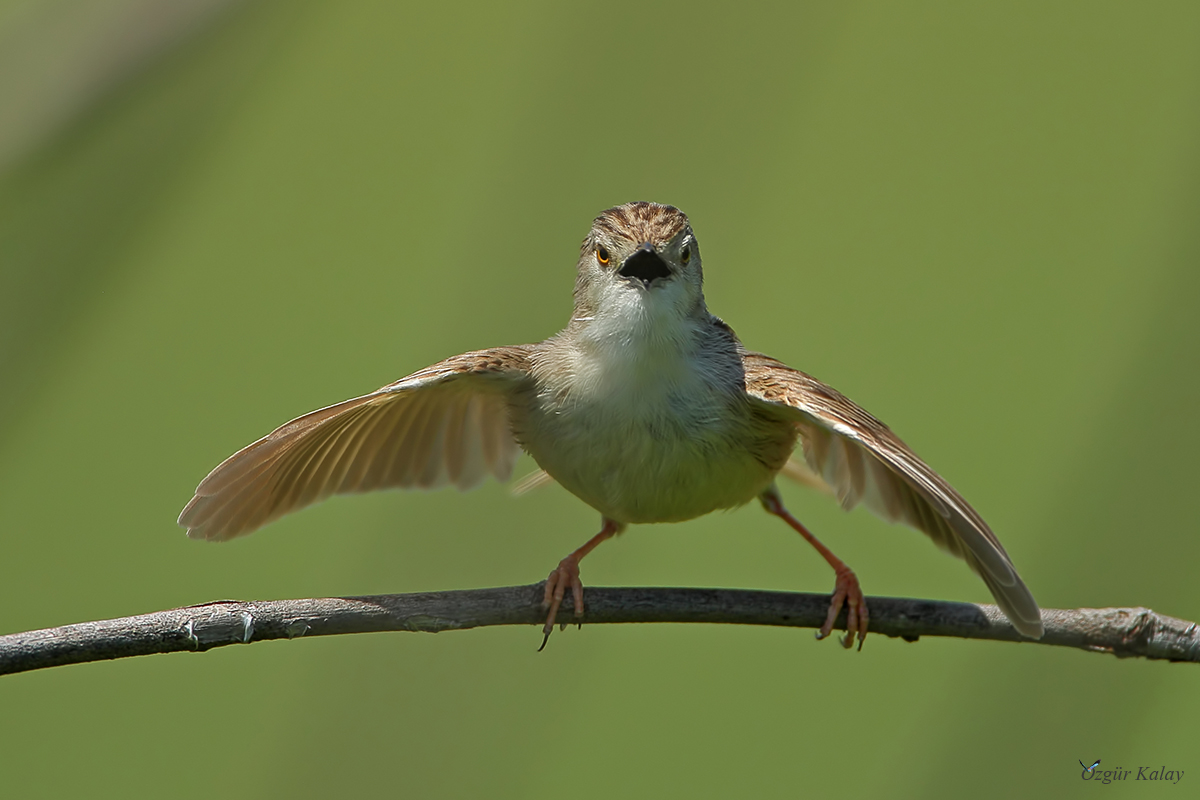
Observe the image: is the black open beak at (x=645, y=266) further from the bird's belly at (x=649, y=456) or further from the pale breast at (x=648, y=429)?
the bird's belly at (x=649, y=456)

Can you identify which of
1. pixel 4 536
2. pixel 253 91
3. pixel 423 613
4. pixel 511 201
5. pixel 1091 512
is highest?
pixel 253 91

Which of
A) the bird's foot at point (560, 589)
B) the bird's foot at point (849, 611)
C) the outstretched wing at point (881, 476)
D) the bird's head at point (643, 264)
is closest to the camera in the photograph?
the outstretched wing at point (881, 476)

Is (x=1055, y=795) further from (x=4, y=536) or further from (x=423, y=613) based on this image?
(x=4, y=536)

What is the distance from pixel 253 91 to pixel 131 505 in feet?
11.8

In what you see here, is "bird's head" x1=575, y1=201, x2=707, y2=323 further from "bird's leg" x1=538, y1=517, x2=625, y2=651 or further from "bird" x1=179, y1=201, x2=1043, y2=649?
"bird's leg" x1=538, y1=517, x2=625, y2=651

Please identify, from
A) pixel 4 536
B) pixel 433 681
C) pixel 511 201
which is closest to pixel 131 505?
pixel 4 536

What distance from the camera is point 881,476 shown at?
4.56m

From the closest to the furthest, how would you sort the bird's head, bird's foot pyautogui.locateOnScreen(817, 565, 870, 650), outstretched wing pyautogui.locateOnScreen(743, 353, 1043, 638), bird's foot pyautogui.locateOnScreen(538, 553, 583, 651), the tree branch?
the tree branch < outstretched wing pyautogui.locateOnScreen(743, 353, 1043, 638) < bird's foot pyautogui.locateOnScreen(538, 553, 583, 651) < the bird's head < bird's foot pyautogui.locateOnScreen(817, 565, 870, 650)

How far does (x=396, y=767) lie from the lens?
3.72 metres

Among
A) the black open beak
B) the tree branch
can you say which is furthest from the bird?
the tree branch

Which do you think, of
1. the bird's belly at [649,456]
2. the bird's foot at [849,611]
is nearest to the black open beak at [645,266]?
the bird's belly at [649,456]

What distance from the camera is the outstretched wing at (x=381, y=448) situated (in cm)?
362

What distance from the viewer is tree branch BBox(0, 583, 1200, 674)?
286 cm

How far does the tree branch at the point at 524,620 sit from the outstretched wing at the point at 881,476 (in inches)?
11.8
